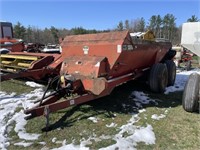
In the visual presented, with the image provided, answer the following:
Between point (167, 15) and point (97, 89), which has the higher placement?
point (167, 15)

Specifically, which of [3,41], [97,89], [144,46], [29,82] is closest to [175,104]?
[144,46]

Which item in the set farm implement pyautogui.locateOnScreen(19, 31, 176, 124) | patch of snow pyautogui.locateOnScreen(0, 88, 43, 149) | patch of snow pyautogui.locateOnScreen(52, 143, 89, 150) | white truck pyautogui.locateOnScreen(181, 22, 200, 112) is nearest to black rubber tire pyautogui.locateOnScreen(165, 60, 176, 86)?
farm implement pyautogui.locateOnScreen(19, 31, 176, 124)

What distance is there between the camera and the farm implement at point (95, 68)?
4422 mm

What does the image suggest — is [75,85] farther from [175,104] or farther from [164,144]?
[175,104]

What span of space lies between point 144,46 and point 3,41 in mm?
6659

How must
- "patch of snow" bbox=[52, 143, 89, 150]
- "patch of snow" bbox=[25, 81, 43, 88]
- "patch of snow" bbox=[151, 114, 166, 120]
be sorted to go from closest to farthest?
"patch of snow" bbox=[52, 143, 89, 150], "patch of snow" bbox=[151, 114, 166, 120], "patch of snow" bbox=[25, 81, 43, 88]

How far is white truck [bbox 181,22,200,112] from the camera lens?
174 inches

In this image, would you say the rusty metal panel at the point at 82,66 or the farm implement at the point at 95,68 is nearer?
the farm implement at the point at 95,68

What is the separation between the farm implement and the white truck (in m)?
1.10

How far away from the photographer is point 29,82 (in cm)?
712

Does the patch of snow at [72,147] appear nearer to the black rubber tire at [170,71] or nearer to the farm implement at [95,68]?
the farm implement at [95,68]

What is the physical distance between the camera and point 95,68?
15.4ft

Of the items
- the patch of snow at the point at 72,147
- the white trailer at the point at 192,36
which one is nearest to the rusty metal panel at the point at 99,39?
the white trailer at the point at 192,36

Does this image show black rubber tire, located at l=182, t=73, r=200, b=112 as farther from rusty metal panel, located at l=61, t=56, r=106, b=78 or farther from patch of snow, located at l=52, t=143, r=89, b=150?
patch of snow, located at l=52, t=143, r=89, b=150
